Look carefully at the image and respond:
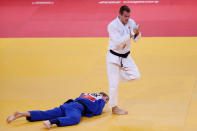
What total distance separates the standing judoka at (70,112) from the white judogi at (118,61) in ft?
0.70

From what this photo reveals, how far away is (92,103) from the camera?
19.4 feet

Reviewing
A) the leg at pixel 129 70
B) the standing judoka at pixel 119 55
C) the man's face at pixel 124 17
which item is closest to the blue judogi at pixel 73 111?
the standing judoka at pixel 119 55

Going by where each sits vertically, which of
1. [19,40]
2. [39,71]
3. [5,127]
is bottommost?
[5,127]

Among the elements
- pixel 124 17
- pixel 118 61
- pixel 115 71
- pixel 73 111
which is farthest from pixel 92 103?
pixel 124 17

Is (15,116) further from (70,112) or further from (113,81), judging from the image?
(113,81)

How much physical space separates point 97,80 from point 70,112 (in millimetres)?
1909

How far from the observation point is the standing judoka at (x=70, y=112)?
558cm

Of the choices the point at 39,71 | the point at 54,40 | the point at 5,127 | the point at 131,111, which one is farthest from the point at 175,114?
the point at 54,40

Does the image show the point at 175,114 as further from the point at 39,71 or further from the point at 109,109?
the point at 39,71

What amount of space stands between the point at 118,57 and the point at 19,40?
4.78 m

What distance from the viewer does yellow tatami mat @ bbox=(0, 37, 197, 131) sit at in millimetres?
5762

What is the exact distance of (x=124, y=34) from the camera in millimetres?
5816

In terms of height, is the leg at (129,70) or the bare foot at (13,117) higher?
the leg at (129,70)

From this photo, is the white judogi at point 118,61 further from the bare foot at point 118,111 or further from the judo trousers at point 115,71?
the bare foot at point 118,111
